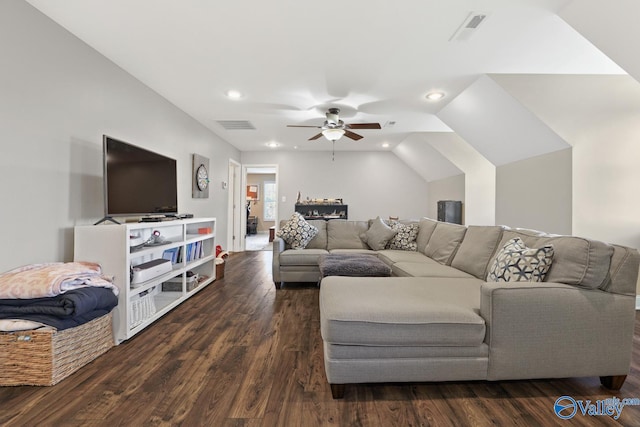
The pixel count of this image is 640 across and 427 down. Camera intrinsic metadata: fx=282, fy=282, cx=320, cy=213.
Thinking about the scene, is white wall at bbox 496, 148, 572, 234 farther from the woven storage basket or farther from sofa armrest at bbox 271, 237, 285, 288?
the woven storage basket

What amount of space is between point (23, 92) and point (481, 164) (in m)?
6.14

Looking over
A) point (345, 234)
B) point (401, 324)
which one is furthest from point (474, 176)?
point (401, 324)

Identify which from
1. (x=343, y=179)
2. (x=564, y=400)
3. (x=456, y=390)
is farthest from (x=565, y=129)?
(x=343, y=179)

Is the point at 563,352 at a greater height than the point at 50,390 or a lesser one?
greater

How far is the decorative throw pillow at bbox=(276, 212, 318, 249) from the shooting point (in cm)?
376

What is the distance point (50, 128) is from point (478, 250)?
11.4 ft

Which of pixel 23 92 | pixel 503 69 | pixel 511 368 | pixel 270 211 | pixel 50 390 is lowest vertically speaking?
pixel 50 390

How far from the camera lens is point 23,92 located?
1.83m

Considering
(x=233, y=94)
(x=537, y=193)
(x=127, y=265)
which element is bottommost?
(x=127, y=265)

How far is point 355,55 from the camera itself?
8.32 ft

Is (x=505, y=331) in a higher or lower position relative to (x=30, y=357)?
higher

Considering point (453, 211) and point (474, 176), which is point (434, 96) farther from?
point (453, 211)

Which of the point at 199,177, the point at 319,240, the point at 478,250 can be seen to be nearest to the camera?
the point at 478,250

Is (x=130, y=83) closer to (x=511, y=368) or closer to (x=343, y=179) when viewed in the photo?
(x=511, y=368)
